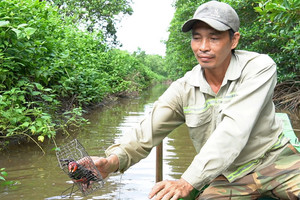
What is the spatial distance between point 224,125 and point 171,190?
0.45 m

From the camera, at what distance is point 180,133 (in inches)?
293

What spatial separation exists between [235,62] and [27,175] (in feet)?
10.1

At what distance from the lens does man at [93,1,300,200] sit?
1.93 metres

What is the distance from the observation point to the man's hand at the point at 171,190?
6.11 ft

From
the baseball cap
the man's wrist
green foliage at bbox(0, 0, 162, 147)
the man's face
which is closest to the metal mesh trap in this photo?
the man's wrist

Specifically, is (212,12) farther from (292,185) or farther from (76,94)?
(76,94)

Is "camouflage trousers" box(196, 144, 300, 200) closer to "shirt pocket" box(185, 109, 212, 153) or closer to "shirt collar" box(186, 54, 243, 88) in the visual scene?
"shirt pocket" box(185, 109, 212, 153)

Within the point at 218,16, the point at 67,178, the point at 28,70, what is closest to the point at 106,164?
the point at 218,16

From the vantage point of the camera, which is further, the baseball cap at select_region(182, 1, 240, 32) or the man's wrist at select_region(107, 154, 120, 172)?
the man's wrist at select_region(107, 154, 120, 172)

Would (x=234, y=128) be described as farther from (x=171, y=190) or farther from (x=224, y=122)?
(x=171, y=190)

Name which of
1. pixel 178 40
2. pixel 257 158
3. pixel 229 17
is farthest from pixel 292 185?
pixel 178 40

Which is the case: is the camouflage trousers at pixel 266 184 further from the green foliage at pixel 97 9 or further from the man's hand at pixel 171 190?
the green foliage at pixel 97 9

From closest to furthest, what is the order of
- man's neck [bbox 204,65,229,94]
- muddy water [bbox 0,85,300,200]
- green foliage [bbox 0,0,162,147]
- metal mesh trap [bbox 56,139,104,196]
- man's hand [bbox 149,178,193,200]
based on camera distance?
man's hand [bbox 149,178,193,200], metal mesh trap [bbox 56,139,104,196], man's neck [bbox 204,65,229,94], muddy water [bbox 0,85,300,200], green foliage [bbox 0,0,162,147]

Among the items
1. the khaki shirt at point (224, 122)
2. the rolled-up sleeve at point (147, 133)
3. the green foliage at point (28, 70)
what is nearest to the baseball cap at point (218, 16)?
the khaki shirt at point (224, 122)
